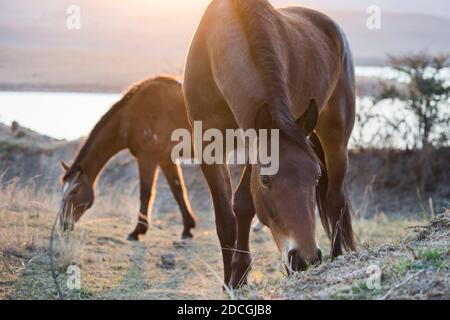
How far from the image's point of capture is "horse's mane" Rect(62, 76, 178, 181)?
31.4 feet

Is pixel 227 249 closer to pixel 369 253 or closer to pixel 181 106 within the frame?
pixel 369 253

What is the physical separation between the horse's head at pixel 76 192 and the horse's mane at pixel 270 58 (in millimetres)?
5219

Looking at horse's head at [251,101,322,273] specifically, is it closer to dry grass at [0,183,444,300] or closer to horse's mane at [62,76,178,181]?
dry grass at [0,183,444,300]

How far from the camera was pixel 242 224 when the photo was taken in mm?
5199

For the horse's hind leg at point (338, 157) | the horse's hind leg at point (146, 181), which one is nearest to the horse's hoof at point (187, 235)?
the horse's hind leg at point (146, 181)

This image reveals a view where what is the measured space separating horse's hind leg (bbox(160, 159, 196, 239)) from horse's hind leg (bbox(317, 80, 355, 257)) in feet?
12.7

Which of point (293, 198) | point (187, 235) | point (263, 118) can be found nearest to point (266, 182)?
point (293, 198)

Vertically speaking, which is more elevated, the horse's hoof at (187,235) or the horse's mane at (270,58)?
the horse's mane at (270,58)

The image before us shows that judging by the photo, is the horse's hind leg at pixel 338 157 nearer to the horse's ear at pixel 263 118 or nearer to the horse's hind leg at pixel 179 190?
the horse's ear at pixel 263 118

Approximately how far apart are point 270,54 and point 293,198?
104 cm

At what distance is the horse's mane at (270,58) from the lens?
396 centimetres

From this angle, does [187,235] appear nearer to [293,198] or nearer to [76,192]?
[76,192]

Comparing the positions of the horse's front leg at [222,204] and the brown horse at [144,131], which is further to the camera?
the brown horse at [144,131]
